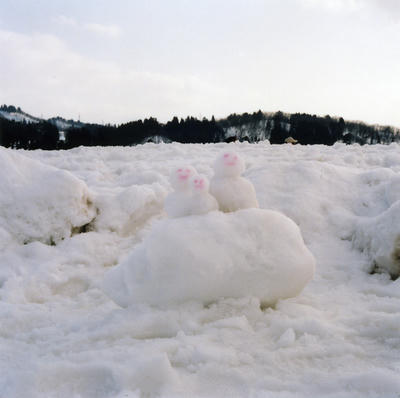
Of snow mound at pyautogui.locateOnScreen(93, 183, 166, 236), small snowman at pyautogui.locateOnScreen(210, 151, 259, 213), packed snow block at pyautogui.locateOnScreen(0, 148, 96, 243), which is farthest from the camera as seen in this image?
snow mound at pyautogui.locateOnScreen(93, 183, 166, 236)

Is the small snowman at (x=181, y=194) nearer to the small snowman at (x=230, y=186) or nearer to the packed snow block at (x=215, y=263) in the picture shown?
the packed snow block at (x=215, y=263)

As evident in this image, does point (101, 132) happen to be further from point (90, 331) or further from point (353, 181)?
point (90, 331)

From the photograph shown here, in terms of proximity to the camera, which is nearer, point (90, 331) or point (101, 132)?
point (90, 331)

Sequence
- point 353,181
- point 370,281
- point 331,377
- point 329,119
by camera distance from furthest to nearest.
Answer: point 329,119
point 353,181
point 370,281
point 331,377

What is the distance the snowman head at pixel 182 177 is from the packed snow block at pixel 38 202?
2.09m

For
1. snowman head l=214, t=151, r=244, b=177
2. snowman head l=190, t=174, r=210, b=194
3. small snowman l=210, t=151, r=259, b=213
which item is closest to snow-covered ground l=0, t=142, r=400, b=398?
snowman head l=190, t=174, r=210, b=194

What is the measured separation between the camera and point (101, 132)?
31.5 m

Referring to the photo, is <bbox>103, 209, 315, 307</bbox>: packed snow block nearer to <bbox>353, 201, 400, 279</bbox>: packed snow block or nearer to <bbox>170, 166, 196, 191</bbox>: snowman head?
<bbox>170, 166, 196, 191</bbox>: snowman head

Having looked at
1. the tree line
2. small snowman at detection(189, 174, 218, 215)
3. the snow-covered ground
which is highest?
the tree line

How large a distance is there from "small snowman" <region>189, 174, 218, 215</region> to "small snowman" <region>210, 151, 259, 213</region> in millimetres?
154

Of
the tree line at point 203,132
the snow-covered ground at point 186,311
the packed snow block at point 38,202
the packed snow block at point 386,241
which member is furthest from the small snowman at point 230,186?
the tree line at point 203,132

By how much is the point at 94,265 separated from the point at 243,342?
207cm

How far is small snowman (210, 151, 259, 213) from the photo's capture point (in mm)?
2662

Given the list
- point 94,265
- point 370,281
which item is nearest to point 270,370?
point 370,281
